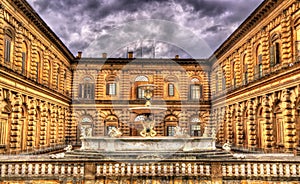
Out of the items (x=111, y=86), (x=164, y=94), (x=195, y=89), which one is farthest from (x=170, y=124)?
(x=111, y=86)

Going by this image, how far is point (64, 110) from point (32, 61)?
11.4 metres

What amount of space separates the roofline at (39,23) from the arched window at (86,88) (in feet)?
15.7

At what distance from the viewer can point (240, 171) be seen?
12227mm

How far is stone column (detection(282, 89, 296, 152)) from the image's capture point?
69.6 feet

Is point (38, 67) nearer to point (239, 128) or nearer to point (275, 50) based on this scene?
point (239, 128)

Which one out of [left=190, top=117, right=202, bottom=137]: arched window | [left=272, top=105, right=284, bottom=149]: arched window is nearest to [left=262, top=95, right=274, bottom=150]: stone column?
[left=272, top=105, right=284, bottom=149]: arched window

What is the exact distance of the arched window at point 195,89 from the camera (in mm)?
41612

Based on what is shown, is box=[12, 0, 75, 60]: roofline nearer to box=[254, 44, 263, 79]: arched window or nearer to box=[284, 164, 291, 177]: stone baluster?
box=[254, 44, 263, 79]: arched window

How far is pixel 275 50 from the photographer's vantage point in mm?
23781

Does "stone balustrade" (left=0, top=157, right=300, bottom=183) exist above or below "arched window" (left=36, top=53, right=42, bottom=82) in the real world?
below

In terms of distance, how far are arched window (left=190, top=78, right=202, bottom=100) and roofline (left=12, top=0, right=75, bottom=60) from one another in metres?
15.5

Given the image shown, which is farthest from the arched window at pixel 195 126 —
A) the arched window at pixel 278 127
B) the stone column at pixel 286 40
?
the stone column at pixel 286 40

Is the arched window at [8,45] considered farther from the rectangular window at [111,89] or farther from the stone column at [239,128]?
the stone column at [239,128]

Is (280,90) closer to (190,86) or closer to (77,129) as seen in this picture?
(190,86)
